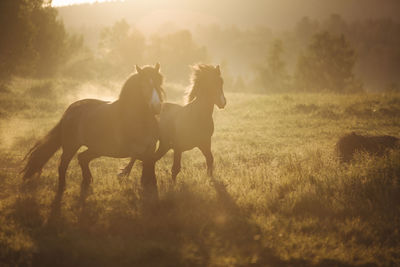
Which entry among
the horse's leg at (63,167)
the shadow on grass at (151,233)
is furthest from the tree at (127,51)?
the shadow on grass at (151,233)

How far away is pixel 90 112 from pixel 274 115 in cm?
1453

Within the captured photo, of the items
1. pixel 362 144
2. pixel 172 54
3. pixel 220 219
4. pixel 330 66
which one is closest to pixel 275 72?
pixel 330 66

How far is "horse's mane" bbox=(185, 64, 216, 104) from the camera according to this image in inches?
274

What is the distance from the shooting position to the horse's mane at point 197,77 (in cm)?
696

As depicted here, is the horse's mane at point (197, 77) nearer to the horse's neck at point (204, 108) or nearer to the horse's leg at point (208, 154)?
the horse's neck at point (204, 108)

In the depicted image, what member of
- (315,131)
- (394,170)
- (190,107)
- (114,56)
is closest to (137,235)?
(190,107)

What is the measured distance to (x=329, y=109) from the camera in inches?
698

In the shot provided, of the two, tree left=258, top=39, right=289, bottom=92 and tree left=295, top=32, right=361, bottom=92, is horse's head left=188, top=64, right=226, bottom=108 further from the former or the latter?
tree left=258, top=39, right=289, bottom=92

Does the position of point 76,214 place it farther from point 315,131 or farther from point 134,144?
point 315,131

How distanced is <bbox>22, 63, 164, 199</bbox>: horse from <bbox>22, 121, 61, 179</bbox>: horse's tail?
0.02 m

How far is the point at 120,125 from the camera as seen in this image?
5.73m

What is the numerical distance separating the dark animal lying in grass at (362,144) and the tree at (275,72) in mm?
52521

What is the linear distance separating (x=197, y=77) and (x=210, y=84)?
443 millimetres

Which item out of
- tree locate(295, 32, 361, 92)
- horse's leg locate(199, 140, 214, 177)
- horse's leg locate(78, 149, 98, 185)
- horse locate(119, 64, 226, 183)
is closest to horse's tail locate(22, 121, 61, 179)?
horse's leg locate(78, 149, 98, 185)
